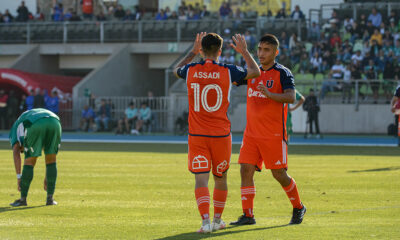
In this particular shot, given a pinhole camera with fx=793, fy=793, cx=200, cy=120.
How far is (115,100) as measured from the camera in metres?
38.1

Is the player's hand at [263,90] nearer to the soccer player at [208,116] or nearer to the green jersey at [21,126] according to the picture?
the soccer player at [208,116]

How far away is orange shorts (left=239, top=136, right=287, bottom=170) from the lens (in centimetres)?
875

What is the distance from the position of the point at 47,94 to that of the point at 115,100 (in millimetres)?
3221

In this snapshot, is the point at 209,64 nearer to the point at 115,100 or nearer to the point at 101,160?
the point at 101,160

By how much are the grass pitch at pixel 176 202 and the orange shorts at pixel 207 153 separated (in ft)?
2.27

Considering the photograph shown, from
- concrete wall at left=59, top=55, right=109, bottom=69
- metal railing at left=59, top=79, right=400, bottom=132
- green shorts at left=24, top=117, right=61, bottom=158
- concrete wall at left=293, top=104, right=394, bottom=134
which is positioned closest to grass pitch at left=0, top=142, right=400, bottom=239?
green shorts at left=24, top=117, right=61, bottom=158

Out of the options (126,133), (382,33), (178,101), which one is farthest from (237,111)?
(382,33)

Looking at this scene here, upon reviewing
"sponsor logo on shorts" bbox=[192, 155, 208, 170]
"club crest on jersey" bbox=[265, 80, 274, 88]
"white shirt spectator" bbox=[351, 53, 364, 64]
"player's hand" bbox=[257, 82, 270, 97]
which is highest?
"club crest on jersey" bbox=[265, 80, 274, 88]

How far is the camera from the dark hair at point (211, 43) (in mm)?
8133

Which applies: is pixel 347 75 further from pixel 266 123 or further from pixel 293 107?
pixel 266 123

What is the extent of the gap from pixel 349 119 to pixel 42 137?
978 inches

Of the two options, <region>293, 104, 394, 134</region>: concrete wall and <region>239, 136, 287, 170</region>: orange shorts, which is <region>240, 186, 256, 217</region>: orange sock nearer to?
<region>239, 136, 287, 170</region>: orange shorts

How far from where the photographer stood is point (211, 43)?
8.13m

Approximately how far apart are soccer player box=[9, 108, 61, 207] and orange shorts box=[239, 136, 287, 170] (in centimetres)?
294
